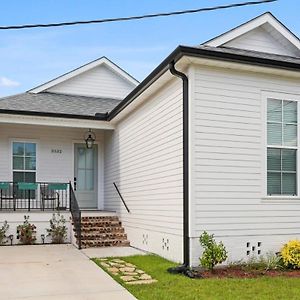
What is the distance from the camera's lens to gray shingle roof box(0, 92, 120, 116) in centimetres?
1339

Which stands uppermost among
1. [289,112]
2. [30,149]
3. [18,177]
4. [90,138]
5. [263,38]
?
[263,38]

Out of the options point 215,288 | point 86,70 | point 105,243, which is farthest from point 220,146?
point 86,70

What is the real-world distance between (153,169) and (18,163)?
18.5ft

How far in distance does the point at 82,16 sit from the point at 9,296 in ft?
18.1

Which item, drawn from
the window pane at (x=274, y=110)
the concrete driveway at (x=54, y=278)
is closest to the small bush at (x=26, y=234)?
the concrete driveway at (x=54, y=278)

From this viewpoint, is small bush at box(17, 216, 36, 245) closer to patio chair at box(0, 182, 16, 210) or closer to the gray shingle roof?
patio chair at box(0, 182, 16, 210)

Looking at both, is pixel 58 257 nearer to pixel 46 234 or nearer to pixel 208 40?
pixel 46 234

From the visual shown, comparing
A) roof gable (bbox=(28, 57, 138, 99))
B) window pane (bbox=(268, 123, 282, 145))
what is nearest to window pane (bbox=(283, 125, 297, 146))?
window pane (bbox=(268, 123, 282, 145))

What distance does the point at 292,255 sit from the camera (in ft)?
25.9

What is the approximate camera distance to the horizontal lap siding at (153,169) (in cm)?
851

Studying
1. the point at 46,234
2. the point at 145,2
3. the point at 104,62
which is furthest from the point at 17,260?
the point at 104,62

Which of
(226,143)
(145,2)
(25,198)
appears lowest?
(25,198)

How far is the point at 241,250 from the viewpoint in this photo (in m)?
8.02

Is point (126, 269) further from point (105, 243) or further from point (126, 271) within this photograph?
point (105, 243)
